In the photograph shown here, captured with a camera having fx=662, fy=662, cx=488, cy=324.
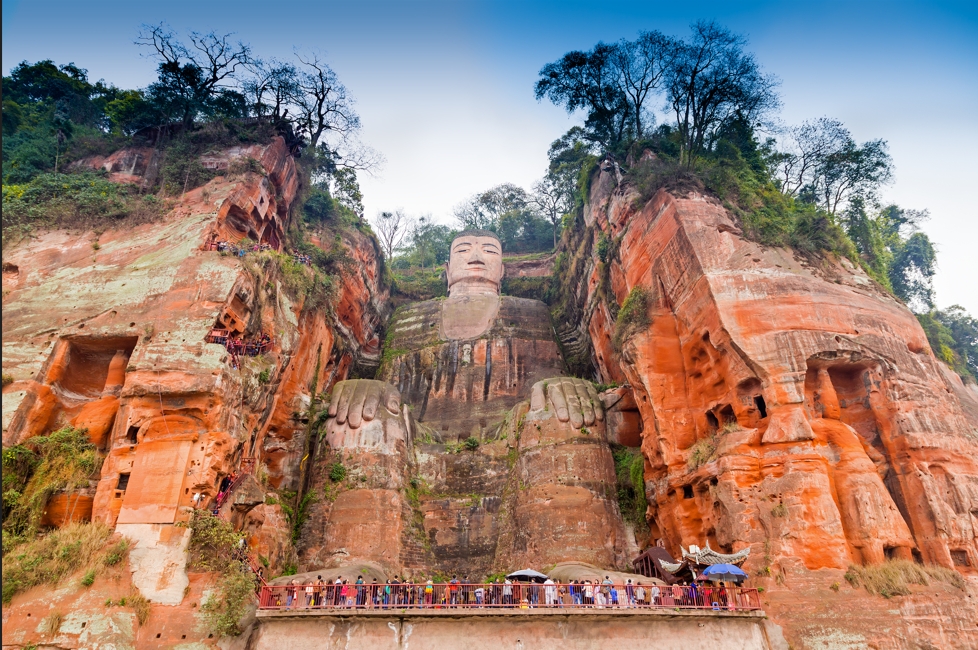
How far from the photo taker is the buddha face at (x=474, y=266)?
3838 centimetres

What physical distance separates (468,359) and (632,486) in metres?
11.4

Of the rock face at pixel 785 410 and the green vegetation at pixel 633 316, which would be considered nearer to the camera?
the rock face at pixel 785 410

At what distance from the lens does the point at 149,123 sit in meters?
29.1

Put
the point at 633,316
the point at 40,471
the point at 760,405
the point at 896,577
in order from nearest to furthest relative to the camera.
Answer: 1. the point at 896,577
2. the point at 40,471
3. the point at 760,405
4. the point at 633,316

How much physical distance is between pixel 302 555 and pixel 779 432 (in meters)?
15.0

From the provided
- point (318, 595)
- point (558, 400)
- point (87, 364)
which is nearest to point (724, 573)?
point (318, 595)

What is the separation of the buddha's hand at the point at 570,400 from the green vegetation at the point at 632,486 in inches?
64.2

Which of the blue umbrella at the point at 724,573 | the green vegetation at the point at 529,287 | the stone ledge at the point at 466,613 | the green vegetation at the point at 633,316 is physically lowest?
the stone ledge at the point at 466,613

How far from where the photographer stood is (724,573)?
15586 millimetres

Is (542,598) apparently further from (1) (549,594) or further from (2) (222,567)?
(2) (222,567)

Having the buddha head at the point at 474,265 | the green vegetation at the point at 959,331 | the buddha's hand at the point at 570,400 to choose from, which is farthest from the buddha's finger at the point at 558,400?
the green vegetation at the point at 959,331

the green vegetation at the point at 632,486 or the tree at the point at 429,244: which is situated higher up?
the tree at the point at 429,244

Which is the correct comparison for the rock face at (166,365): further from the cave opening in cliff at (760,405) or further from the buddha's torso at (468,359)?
the cave opening in cliff at (760,405)

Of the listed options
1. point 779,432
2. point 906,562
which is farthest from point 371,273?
point 906,562
